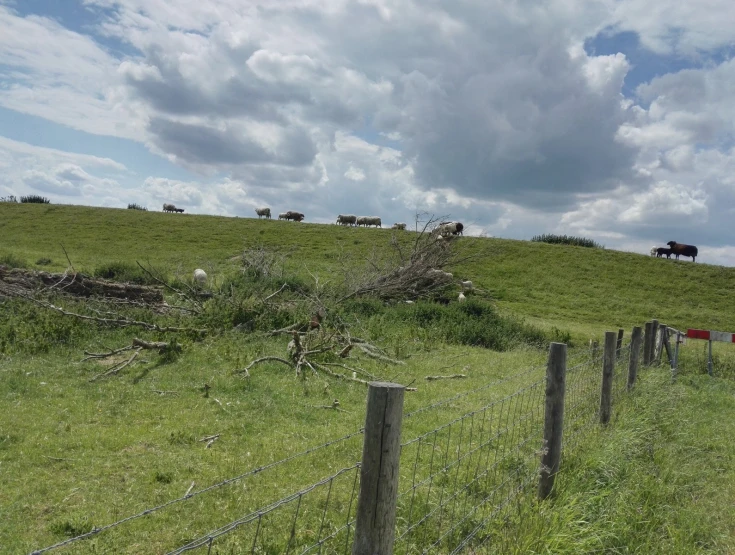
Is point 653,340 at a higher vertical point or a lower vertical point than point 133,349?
higher

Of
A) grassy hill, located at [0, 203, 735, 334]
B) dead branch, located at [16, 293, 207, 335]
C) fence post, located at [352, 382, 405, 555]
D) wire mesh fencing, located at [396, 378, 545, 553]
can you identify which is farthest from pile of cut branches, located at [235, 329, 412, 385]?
grassy hill, located at [0, 203, 735, 334]

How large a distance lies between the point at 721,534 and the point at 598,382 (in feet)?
15.4

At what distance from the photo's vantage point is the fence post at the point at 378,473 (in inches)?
106

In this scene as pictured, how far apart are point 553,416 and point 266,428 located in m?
4.33

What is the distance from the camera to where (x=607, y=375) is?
281 inches

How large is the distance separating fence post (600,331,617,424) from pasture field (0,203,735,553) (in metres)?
0.21

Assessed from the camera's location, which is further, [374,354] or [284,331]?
[284,331]

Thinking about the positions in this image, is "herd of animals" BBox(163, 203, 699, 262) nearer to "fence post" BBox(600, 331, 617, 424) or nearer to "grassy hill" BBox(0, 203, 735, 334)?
"grassy hill" BBox(0, 203, 735, 334)

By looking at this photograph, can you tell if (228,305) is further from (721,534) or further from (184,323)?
(721,534)

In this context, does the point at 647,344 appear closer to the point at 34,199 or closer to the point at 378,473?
the point at 378,473

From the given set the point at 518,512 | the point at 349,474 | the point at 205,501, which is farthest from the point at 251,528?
the point at 518,512

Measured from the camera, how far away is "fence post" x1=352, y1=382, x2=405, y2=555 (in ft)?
8.87

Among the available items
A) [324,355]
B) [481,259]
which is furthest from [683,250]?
[324,355]

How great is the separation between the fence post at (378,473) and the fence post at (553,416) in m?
2.63
